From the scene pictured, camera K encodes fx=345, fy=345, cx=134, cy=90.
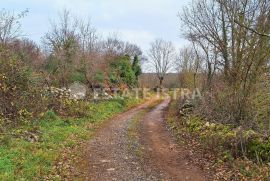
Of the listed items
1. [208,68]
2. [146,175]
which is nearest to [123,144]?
[146,175]

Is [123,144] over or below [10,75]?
below

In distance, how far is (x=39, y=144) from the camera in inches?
452

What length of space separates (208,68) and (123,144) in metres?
12.7

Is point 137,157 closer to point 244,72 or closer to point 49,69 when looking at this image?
point 244,72

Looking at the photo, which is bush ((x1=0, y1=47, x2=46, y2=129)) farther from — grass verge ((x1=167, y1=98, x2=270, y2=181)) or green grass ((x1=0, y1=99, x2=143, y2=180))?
grass verge ((x1=167, y1=98, x2=270, y2=181))

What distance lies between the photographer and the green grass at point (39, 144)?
8.67 metres

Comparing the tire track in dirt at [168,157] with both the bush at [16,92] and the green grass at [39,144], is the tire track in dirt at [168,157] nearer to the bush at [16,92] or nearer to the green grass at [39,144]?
the green grass at [39,144]

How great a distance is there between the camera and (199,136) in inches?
554

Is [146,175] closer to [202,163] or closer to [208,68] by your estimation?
[202,163]

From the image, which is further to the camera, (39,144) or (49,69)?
(49,69)

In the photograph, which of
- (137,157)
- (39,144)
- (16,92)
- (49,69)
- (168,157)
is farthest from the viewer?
(49,69)

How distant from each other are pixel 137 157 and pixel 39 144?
3294 mm

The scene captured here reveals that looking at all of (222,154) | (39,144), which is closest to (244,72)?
(222,154)

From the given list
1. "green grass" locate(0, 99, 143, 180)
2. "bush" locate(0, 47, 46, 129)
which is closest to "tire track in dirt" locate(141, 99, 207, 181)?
"green grass" locate(0, 99, 143, 180)
